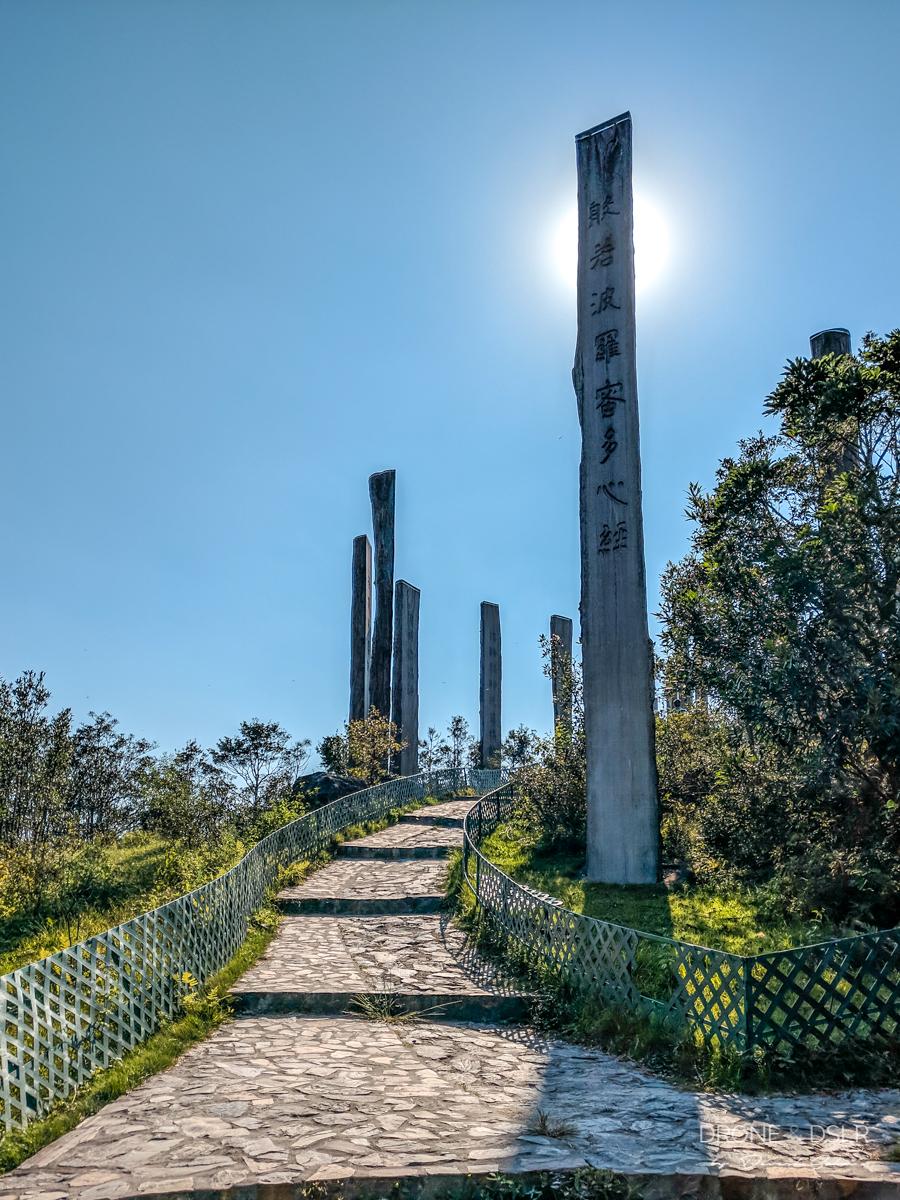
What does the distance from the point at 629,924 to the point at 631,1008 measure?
7.74 ft

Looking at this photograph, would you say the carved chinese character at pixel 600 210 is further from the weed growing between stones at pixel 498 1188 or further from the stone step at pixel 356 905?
the weed growing between stones at pixel 498 1188

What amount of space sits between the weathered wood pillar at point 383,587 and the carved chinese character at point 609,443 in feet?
36.0

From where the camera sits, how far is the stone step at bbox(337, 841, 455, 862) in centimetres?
1462

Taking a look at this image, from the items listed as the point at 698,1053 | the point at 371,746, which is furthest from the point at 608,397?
the point at 371,746

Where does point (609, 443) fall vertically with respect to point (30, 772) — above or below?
above

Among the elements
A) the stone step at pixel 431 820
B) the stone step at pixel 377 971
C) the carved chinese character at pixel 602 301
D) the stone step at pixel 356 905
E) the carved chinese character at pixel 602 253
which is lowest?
the stone step at pixel 377 971

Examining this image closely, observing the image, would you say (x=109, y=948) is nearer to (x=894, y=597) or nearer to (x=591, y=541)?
(x=894, y=597)

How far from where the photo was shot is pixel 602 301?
41.2ft

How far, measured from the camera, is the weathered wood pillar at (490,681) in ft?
79.7

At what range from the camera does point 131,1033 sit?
21.1ft

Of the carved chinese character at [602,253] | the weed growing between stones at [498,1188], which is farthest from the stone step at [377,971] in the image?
the carved chinese character at [602,253]

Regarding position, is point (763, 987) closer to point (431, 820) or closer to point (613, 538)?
point (613, 538)

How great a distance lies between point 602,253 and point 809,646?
716 cm

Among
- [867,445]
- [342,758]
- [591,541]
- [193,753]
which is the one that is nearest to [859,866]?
[867,445]
